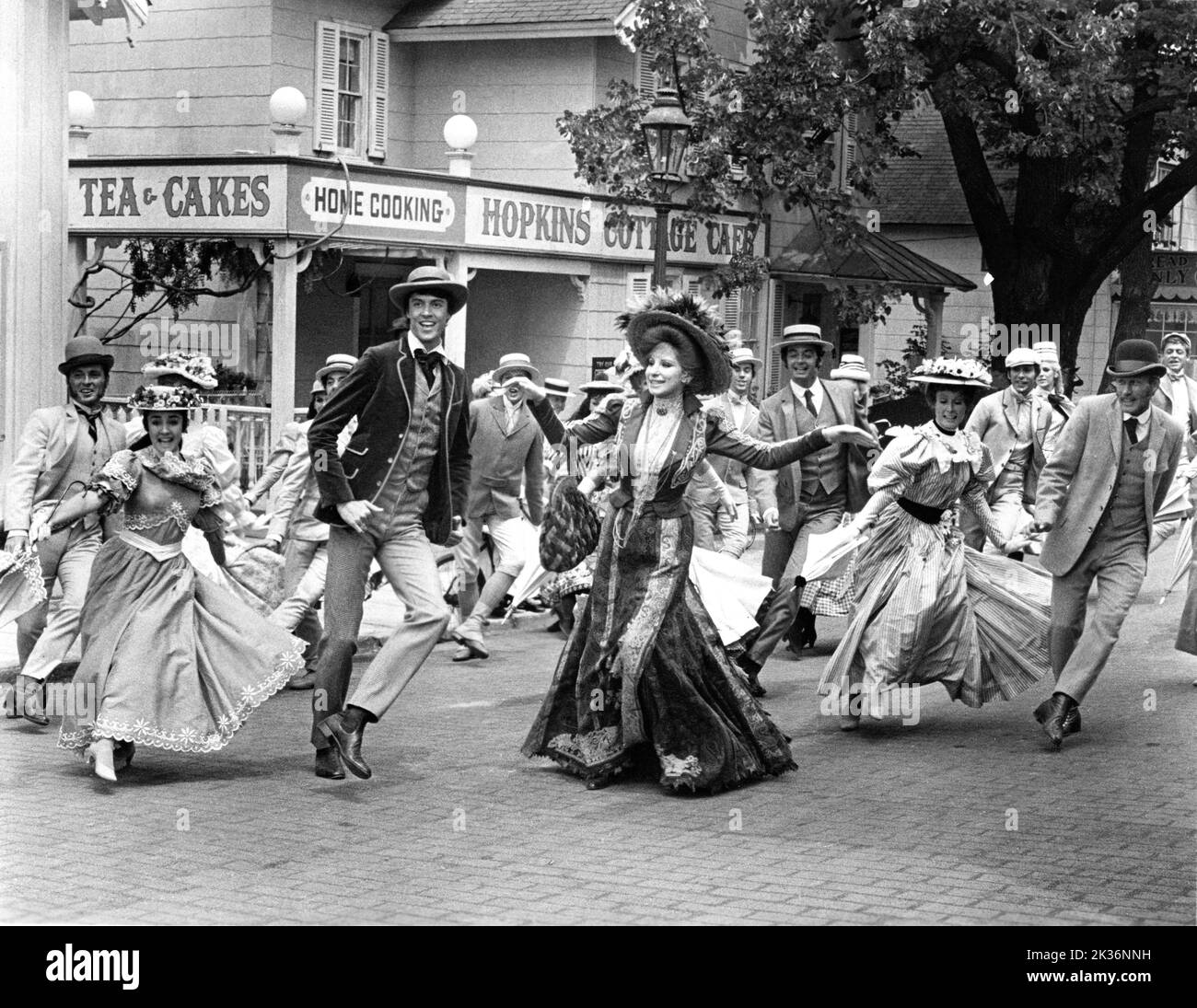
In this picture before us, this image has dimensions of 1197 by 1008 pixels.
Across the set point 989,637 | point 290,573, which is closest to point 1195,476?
point 989,637

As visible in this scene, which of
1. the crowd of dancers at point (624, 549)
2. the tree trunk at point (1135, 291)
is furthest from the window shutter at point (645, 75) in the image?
the crowd of dancers at point (624, 549)

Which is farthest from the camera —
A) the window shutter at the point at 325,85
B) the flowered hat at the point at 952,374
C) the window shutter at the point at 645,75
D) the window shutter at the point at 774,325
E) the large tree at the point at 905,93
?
the window shutter at the point at 774,325

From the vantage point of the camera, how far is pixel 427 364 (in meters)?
8.45

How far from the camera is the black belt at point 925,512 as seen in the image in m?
9.83

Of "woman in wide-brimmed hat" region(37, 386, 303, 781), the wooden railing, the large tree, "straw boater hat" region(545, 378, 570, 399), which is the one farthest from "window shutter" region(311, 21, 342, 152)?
"woman in wide-brimmed hat" region(37, 386, 303, 781)

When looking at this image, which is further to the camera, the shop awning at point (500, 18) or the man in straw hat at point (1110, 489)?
the shop awning at point (500, 18)

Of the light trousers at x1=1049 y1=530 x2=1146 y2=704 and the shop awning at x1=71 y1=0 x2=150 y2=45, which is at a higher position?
the shop awning at x1=71 y1=0 x2=150 y2=45

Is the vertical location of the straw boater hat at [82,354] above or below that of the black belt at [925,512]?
above

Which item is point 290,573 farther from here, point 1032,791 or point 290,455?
point 1032,791

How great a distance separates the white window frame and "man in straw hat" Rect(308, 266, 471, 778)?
44.7 ft

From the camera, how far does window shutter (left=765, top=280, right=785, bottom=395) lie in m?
27.6

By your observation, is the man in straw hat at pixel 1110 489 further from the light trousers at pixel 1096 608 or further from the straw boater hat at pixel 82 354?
the straw boater hat at pixel 82 354

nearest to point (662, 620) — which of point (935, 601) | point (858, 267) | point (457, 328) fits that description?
point (935, 601)

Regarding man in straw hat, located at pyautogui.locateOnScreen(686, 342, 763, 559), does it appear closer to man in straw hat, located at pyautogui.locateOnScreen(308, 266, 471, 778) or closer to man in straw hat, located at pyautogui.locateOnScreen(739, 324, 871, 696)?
man in straw hat, located at pyautogui.locateOnScreen(739, 324, 871, 696)
